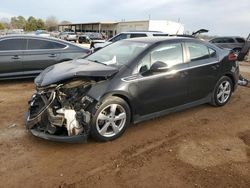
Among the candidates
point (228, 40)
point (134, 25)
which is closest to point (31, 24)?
point (134, 25)

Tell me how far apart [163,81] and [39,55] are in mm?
4642

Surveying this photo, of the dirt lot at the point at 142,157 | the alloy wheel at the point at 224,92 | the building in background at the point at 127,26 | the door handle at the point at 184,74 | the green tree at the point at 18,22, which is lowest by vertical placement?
the dirt lot at the point at 142,157

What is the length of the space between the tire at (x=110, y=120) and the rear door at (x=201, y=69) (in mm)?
1573

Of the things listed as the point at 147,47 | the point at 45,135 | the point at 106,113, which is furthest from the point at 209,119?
the point at 45,135

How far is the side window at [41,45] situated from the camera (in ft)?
26.4

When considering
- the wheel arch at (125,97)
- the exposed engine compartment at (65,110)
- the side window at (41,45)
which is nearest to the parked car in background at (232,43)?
the side window at (41,45)

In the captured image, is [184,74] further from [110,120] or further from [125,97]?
[110,120]

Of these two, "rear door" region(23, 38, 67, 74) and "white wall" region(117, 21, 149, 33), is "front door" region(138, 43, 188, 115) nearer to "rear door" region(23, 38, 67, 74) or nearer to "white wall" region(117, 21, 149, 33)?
"rear door" region(23, 38, 67, 74)

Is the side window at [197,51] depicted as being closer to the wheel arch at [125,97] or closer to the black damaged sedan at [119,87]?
the black damaged sedan at [119,87]

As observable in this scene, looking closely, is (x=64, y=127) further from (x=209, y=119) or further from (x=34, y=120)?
(x=209, y=119)

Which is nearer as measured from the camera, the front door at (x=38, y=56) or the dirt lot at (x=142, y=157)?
the dirt lot at (x=142, y=157)

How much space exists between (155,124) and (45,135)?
1.98 m

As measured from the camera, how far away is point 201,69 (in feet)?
17.8

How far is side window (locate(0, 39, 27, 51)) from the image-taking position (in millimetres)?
7727
